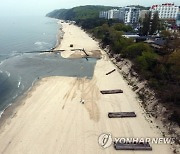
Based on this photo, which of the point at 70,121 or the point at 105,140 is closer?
A: the point at 105,140

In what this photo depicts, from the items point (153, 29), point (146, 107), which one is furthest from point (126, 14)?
point (146, 107)

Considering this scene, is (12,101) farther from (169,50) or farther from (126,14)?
(126,14)

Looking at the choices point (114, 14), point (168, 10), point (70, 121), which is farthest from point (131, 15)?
point (70, 121)

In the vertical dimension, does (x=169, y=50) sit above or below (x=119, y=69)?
above

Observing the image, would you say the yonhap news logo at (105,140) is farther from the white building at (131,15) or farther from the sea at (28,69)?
the white building at (131,15)

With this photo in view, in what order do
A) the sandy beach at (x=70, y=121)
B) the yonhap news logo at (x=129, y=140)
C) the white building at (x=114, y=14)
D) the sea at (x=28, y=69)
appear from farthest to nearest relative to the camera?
the white building at (x=114, y=14)
the sea at (x=28, y=69)
the yonhap news logo at (x=129, y=140)
the sandy beach at (x=70, y=121)

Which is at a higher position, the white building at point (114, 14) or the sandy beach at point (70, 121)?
the white building at point (114, 14)

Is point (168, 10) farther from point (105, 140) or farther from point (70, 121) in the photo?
point (105, 140)

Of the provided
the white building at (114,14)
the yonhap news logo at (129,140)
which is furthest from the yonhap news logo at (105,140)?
the white building at (114,14)

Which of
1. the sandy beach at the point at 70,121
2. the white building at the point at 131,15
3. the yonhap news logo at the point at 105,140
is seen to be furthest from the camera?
the white building at the point at 131,15
